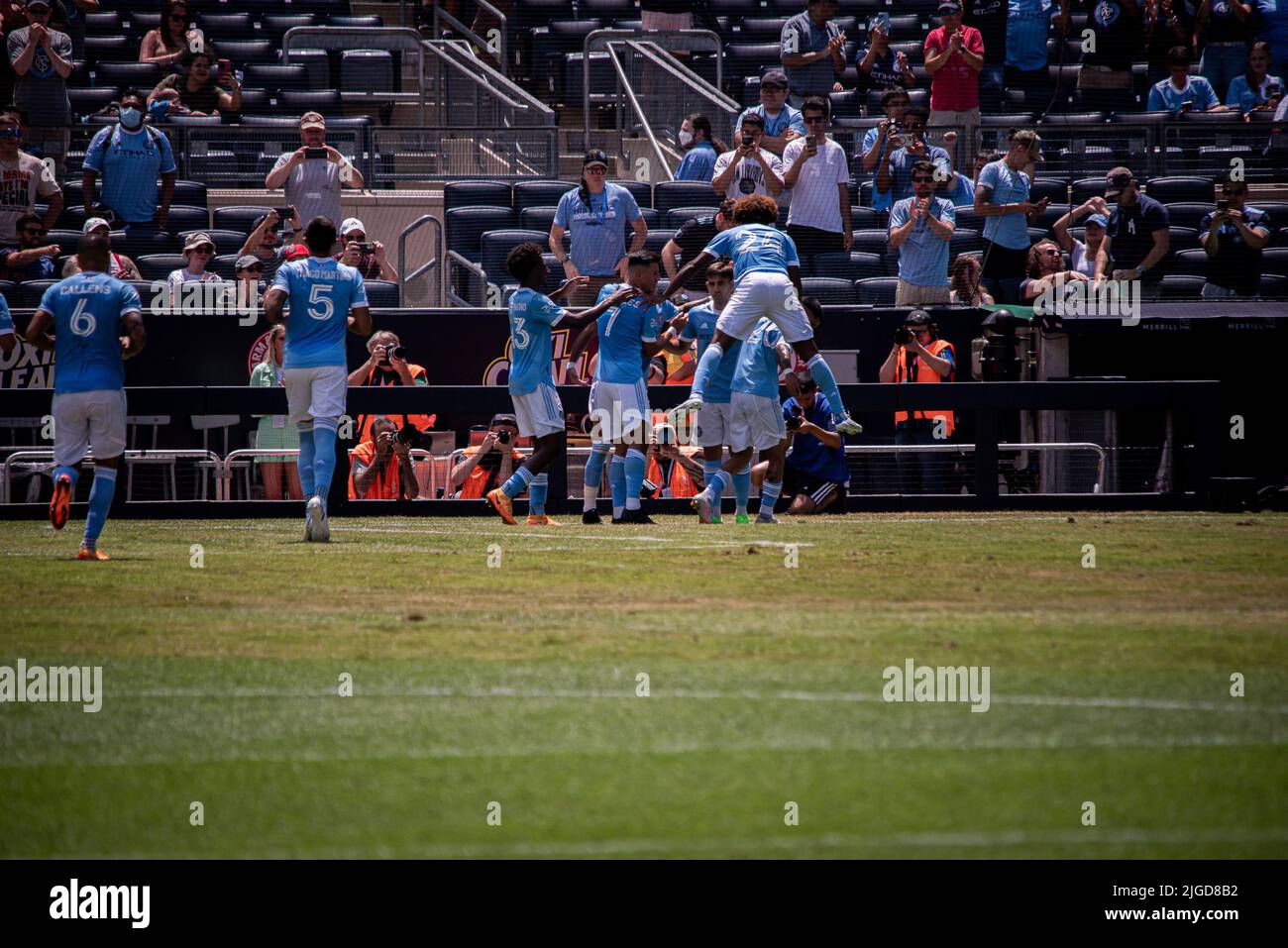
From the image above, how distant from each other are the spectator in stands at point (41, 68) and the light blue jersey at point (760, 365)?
10.5 m

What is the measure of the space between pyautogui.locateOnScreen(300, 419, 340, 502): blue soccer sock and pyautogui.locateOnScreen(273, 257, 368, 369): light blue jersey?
18.9 inches

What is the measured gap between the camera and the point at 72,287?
11.6 metres

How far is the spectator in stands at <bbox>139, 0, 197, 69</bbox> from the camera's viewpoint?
22.2 m

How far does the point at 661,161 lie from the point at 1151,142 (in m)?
6.14

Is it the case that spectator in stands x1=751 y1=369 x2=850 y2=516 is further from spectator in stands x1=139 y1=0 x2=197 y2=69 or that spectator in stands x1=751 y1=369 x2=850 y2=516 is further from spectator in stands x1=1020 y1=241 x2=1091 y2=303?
spectator in stands x1=139 y1=0 x2=197 y2=69

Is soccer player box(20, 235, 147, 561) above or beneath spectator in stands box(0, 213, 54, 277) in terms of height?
beneath

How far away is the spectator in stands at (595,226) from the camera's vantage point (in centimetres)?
1766

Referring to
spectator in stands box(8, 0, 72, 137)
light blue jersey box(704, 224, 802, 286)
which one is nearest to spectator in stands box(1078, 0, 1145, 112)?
light blue jersey box(704, 224, 802, 286)

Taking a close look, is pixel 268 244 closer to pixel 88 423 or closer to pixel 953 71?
pixel 88 423

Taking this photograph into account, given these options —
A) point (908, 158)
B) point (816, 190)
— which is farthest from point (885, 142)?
point (816, 190)

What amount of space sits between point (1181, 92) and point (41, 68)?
14799 millimetres

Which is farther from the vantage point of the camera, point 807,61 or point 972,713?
point 807,61
